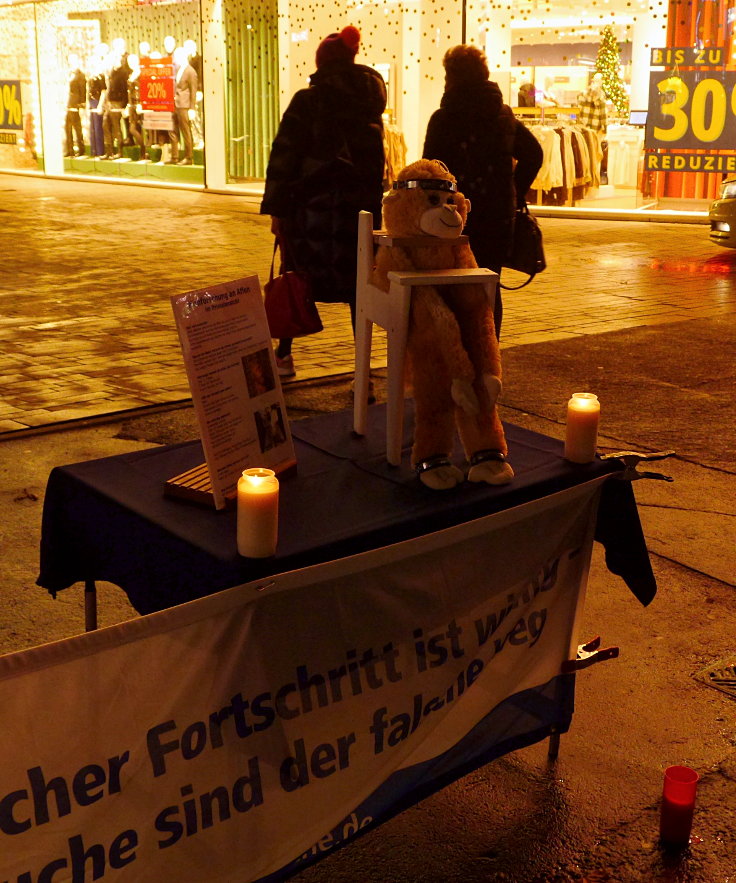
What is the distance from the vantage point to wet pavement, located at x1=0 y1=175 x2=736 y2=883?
261 cm

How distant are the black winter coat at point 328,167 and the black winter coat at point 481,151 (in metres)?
0.39

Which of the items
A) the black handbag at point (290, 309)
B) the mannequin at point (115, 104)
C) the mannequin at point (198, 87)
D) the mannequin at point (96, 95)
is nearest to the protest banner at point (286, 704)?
the black handbag at point (290, 309)

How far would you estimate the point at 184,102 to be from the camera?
20.7 m

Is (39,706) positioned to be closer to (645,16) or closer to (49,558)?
(49,558)

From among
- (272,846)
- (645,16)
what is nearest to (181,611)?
(272,846)

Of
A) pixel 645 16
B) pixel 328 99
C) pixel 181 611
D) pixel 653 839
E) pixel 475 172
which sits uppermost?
pixel 645 16

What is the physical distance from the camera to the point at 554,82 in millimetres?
22188

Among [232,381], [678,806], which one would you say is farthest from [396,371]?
[678,806]

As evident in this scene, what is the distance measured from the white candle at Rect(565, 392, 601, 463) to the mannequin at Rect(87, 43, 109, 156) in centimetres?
2147

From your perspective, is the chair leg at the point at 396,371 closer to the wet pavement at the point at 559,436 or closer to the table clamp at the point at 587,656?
the table clamp at the point at 587,656

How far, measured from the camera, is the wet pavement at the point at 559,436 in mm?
2607

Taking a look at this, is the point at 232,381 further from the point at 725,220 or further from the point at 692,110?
the point at 692,110

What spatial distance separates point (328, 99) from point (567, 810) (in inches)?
157

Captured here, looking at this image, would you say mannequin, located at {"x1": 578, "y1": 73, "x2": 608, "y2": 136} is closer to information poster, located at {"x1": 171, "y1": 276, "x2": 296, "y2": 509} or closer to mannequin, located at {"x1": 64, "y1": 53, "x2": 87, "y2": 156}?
mannequin, located at {"x1": 64, "y1": 53, "x2": 87, "y2": 156}
